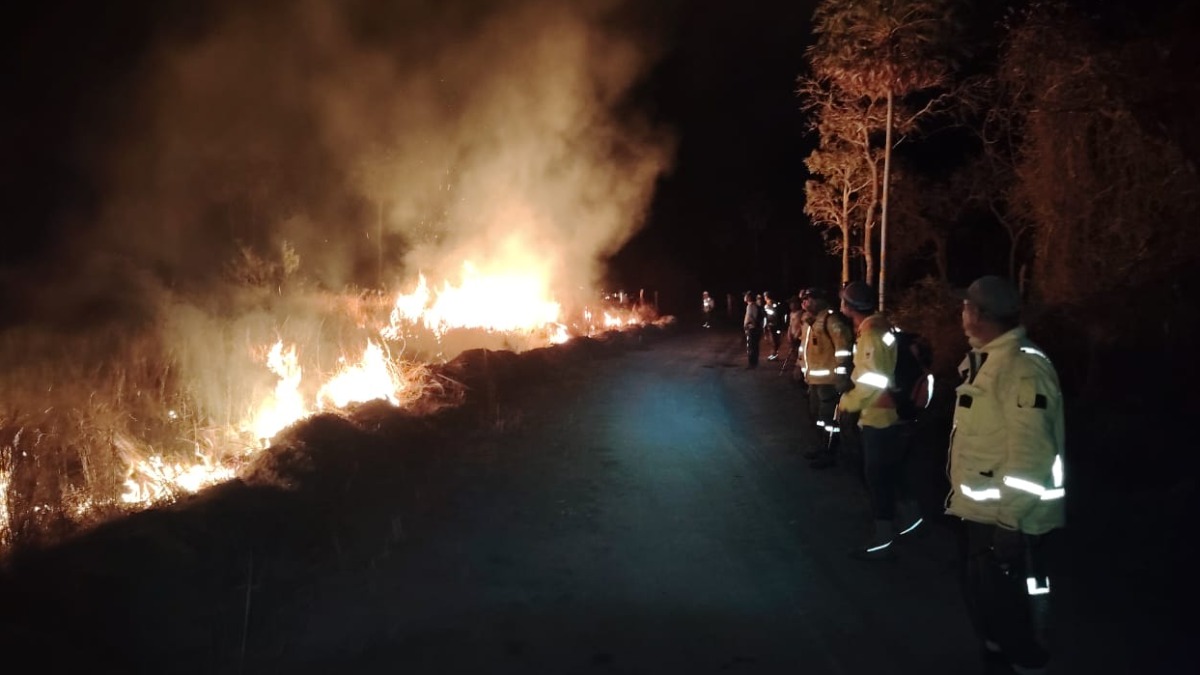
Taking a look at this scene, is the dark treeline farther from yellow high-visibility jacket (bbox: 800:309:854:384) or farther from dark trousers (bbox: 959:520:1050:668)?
dark trousers (bbox: 959:520:1050:668)

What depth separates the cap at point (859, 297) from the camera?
6109mm

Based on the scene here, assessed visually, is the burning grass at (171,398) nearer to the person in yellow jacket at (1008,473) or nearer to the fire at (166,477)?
the fire at (166,477)

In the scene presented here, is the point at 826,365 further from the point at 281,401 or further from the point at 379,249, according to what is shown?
the point at 379,249

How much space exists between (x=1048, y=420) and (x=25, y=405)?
6749 mm

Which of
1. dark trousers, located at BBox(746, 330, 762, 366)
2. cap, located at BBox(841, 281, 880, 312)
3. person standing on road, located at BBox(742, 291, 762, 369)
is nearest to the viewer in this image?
cap, located at BBox(841, 281, 880, 312)

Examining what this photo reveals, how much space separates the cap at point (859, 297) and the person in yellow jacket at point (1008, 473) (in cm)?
226

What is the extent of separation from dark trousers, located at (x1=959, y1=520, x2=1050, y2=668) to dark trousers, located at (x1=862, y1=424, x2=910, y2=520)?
197 centimetres

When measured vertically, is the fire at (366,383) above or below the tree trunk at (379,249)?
below

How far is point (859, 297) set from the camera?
615 cm

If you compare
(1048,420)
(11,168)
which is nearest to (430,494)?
(1048,420)

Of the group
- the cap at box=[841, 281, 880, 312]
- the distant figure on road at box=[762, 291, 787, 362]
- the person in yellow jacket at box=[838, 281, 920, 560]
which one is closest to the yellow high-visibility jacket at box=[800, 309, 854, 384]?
the cap at box=[841, 281, 880, 312]

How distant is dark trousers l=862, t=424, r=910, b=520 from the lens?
5.68 m

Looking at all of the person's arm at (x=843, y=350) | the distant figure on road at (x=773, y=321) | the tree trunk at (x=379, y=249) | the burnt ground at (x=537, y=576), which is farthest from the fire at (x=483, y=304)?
the person's arm at (x=843, y=350)

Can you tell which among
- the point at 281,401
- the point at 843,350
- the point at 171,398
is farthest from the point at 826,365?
the point at 171,398
